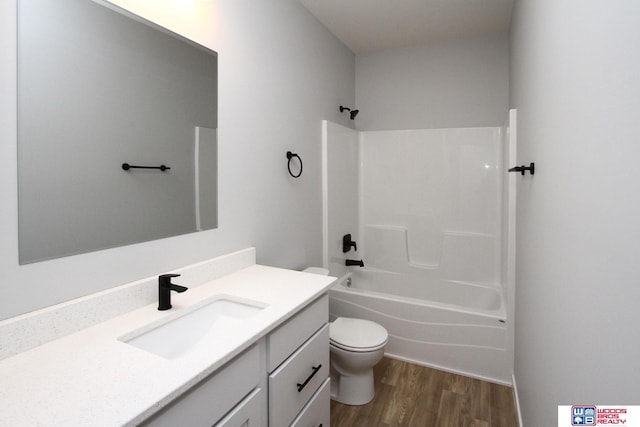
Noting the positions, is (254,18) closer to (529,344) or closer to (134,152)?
(134,152)

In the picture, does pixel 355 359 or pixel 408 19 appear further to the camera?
pixel 408 19

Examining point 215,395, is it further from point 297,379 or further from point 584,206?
point 584,206

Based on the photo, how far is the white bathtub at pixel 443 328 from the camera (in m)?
2.31

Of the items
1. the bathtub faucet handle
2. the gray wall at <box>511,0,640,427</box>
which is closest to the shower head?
the bathtub faucet handle

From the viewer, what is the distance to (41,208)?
3.37 feet

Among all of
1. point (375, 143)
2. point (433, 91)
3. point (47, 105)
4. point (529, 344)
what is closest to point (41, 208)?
point (47, 105)

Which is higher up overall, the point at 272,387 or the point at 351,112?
the point at 351,112

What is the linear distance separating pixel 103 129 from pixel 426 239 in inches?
112

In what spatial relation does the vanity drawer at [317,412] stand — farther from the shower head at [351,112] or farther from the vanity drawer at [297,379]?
the shower head at [351,112]

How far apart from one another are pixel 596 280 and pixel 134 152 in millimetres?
1501

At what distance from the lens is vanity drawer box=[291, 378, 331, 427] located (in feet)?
4.45

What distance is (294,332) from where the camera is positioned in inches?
50.9

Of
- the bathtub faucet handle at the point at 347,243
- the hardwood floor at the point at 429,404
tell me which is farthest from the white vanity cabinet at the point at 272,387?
the bathtub faucet handle at the point at 347,243

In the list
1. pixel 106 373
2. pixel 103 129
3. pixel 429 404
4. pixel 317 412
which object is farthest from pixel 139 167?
pixel 429 404
